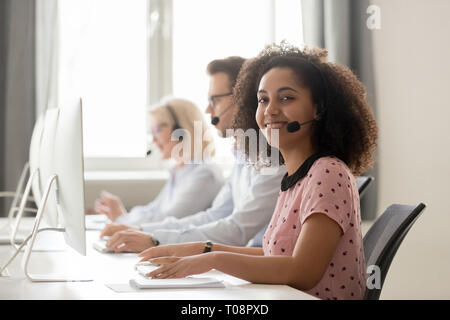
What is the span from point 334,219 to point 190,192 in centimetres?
141

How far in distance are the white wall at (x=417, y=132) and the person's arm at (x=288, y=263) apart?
1.27 metres

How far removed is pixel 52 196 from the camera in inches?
54.1

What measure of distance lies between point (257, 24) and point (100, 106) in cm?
100

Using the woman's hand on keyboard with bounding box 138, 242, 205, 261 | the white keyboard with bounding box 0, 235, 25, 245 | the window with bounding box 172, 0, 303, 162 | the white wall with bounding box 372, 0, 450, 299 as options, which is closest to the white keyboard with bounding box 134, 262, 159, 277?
the woman's hand on keyboard with bounding box 138, 242, 205, 261

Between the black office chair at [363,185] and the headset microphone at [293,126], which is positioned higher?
the headset microphone at [293,126]

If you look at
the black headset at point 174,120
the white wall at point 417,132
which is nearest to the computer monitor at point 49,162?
the black headset at point 174,120

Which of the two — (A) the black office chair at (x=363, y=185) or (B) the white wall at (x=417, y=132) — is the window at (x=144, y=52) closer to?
(B) the white wall at (x=417, y=132)

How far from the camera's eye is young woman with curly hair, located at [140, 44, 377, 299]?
1105 millimetres

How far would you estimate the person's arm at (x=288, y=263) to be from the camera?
3.56 feet

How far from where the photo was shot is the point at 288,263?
3.60ft

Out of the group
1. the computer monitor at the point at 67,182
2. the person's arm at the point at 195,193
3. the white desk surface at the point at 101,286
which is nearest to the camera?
the white desk surface at the point at 101,286

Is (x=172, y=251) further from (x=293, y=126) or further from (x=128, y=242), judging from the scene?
(x=293, y=126)
